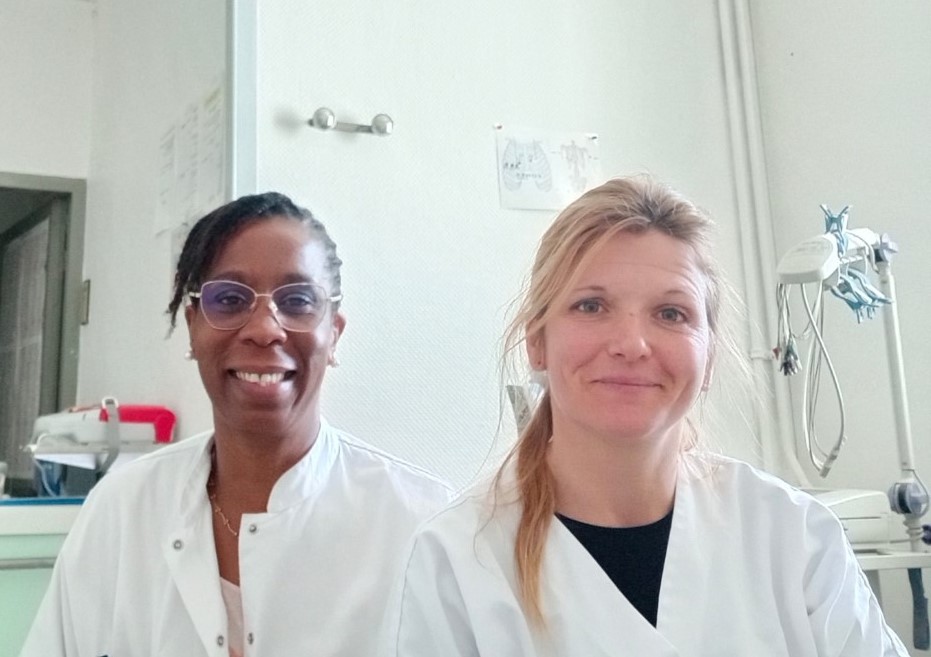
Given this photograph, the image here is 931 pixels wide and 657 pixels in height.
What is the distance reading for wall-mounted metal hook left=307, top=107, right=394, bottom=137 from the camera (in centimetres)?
166

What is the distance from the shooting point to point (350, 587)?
1083mm

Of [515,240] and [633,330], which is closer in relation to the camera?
[633,330]

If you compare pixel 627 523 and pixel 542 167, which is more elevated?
pixel 542 167

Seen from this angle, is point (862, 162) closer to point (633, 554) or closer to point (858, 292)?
point (858, 292)

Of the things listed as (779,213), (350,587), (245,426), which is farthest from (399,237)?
(779,213)

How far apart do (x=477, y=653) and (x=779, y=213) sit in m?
1.50

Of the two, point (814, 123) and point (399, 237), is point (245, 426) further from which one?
point (814, 123)

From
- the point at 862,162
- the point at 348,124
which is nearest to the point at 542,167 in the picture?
the point at 348,124

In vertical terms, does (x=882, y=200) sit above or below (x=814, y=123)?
below

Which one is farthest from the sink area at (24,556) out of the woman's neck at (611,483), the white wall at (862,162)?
the white wall at (862,162)

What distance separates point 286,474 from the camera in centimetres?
111

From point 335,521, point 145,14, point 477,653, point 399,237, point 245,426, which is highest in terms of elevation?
point 145,14

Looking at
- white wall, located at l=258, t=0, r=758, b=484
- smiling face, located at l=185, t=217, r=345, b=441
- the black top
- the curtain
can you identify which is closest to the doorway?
the curtain

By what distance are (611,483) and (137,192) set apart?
148cm
